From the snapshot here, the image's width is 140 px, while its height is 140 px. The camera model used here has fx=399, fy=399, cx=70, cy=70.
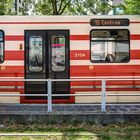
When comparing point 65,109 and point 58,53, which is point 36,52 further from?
point 65,109

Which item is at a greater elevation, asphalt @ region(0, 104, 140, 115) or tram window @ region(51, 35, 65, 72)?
tram window @ region(51, 35, 65, 72)

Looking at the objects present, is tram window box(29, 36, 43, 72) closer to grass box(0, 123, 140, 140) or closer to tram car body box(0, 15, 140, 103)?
tram car body box(0, 15, 140, 103)

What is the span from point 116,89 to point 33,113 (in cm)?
337

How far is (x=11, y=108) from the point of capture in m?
12.7

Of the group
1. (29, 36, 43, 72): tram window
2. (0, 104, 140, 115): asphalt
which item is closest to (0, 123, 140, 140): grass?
(0, 104, 140, 115): asphalt

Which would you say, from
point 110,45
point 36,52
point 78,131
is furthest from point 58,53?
point 78,131

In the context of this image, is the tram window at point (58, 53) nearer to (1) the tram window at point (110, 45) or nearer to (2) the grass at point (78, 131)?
(1) the tram window at point (110, 45)

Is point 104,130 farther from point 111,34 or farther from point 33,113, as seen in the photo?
point 111,34

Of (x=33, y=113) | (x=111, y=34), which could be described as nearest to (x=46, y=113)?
(x=33, y=113)

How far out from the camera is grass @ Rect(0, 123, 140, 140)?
980 cm

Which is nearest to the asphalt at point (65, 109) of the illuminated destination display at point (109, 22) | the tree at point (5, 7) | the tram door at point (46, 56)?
the tram door at point (46, 56)

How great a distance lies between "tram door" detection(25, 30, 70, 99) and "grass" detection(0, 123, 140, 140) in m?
2.44

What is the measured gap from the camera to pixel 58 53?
13414mm

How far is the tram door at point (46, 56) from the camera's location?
13.4m
